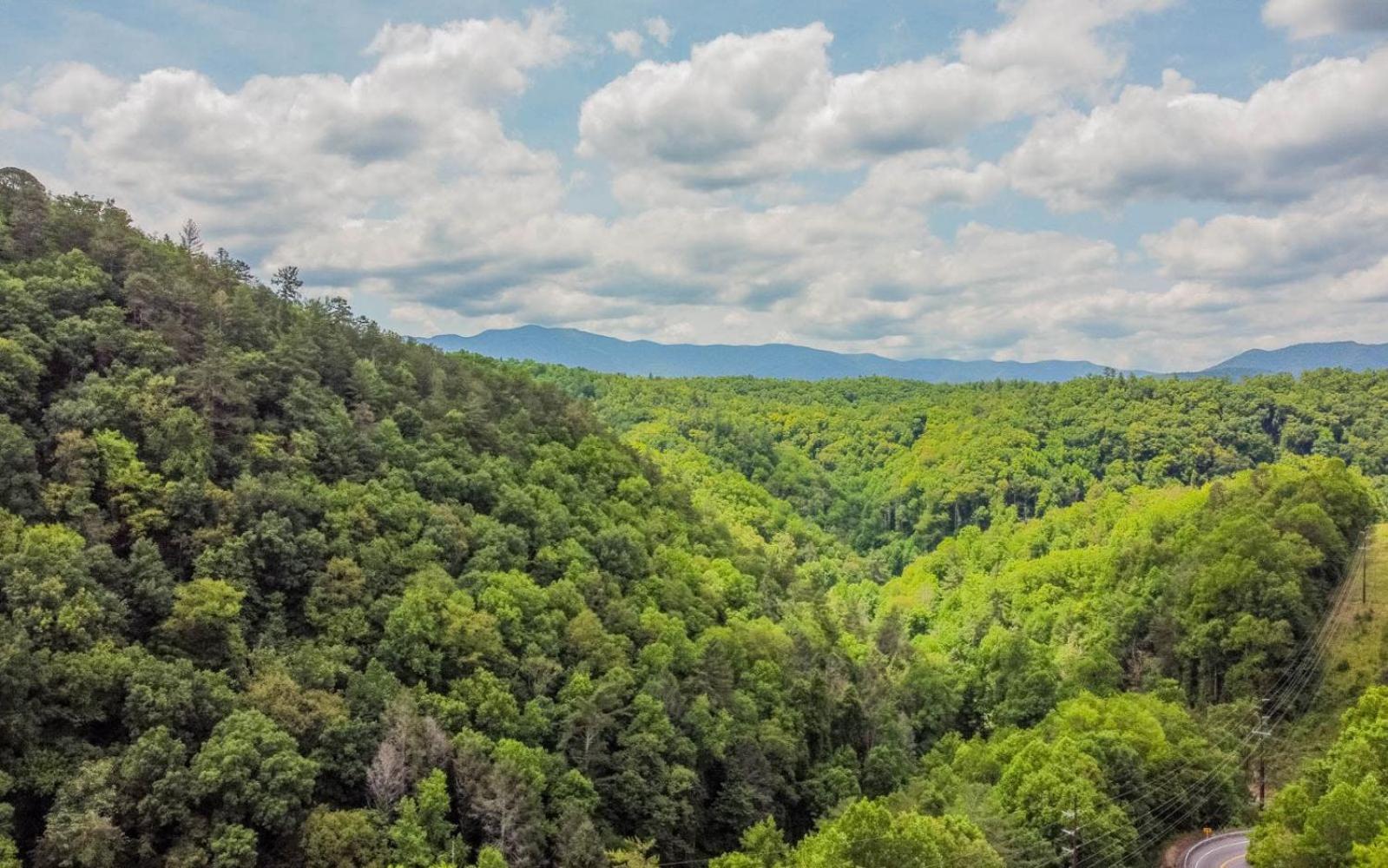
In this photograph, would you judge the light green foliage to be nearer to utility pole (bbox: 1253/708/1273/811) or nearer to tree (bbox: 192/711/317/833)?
utility pole (bbox: 1253/708/1273/811)

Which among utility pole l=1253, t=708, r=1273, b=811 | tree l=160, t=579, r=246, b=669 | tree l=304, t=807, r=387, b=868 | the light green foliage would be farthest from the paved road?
tree l=160, t=579, r=246, b=669

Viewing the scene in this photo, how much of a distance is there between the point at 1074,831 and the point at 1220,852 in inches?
413

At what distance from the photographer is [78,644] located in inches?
1487

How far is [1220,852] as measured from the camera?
46.2 meters

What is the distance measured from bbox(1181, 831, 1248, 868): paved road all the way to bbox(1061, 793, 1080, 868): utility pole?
674 centimetres

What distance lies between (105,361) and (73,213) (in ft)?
51.6

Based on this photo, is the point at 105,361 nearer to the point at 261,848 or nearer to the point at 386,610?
the point at 386,610

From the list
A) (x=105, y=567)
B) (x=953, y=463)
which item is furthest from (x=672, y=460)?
(x=105, y=567)

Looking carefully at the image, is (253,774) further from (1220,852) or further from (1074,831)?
(1220,852)

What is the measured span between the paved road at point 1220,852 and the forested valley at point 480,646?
182 centimetres

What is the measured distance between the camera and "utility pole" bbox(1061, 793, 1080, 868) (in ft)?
137

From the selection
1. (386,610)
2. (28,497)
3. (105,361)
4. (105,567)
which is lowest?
(386,610)

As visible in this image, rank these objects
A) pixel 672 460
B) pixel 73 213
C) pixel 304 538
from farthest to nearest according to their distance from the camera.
Result: 1. pixel 672 460
2. pixel 73 213
3. pixel 304 538

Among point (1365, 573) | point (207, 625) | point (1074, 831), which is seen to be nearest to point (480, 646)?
point (207, 625)
